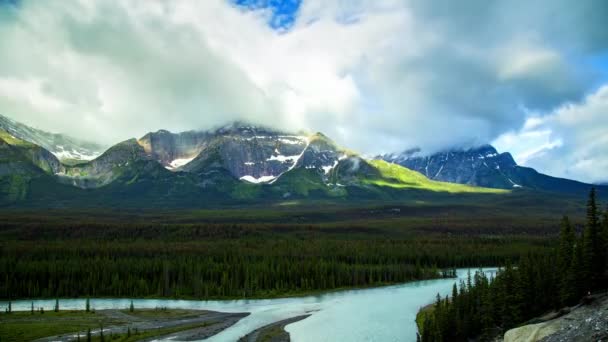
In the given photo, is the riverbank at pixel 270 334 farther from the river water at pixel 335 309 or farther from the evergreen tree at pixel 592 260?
the evergreen tree at pixel 592 260

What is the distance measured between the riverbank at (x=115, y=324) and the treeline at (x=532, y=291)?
162ft

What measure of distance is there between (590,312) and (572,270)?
18.8 metres

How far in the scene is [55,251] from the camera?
195 metres

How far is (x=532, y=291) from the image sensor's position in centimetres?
7706

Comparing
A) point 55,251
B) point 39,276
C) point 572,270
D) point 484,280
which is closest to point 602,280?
point 572,270

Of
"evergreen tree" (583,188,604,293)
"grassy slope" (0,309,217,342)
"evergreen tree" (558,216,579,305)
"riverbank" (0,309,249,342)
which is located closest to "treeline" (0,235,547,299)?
"riverbank" (0,309,249,342)

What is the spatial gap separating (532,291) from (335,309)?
56.9m

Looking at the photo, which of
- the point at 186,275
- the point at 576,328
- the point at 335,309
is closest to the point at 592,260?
the point at 576,328

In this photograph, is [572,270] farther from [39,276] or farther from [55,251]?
[55,251]

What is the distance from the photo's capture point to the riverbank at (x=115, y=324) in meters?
95.9

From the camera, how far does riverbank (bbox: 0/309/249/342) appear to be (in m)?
95.9

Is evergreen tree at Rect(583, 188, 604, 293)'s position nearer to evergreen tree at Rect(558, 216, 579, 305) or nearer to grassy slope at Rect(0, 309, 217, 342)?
evergreen tree at Rect(558, 216, 579, 305)

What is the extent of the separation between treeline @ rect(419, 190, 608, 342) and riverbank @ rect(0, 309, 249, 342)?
4946cm

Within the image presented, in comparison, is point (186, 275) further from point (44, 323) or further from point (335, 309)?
point (335, 309)
